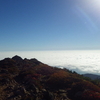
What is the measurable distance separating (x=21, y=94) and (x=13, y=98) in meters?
0.75

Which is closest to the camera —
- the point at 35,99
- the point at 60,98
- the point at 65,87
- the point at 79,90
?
the point at 35,99

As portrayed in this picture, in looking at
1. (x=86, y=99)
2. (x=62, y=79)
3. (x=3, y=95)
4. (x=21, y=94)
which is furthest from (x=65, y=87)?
(x=3, y=95)

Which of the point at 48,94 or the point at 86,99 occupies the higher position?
the point at 48,94

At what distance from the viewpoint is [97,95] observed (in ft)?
34.0

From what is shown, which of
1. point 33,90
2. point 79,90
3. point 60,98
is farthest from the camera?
point 79,90

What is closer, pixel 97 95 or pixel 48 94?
pixel 48 94

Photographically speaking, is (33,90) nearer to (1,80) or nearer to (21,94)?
(21,94)

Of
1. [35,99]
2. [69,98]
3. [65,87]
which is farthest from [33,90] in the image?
[65,87]

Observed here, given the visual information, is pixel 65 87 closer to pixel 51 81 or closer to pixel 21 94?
pixel 51 81

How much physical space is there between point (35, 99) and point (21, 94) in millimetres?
1493

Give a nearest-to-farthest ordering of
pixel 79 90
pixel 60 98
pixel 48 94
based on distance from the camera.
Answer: pixel 48 94 → pixel 60 98 → pixel 79 90

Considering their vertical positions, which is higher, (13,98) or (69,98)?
(13,98)

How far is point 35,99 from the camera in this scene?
8734 millimetres

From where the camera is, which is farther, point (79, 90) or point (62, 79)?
point (62, 79)
